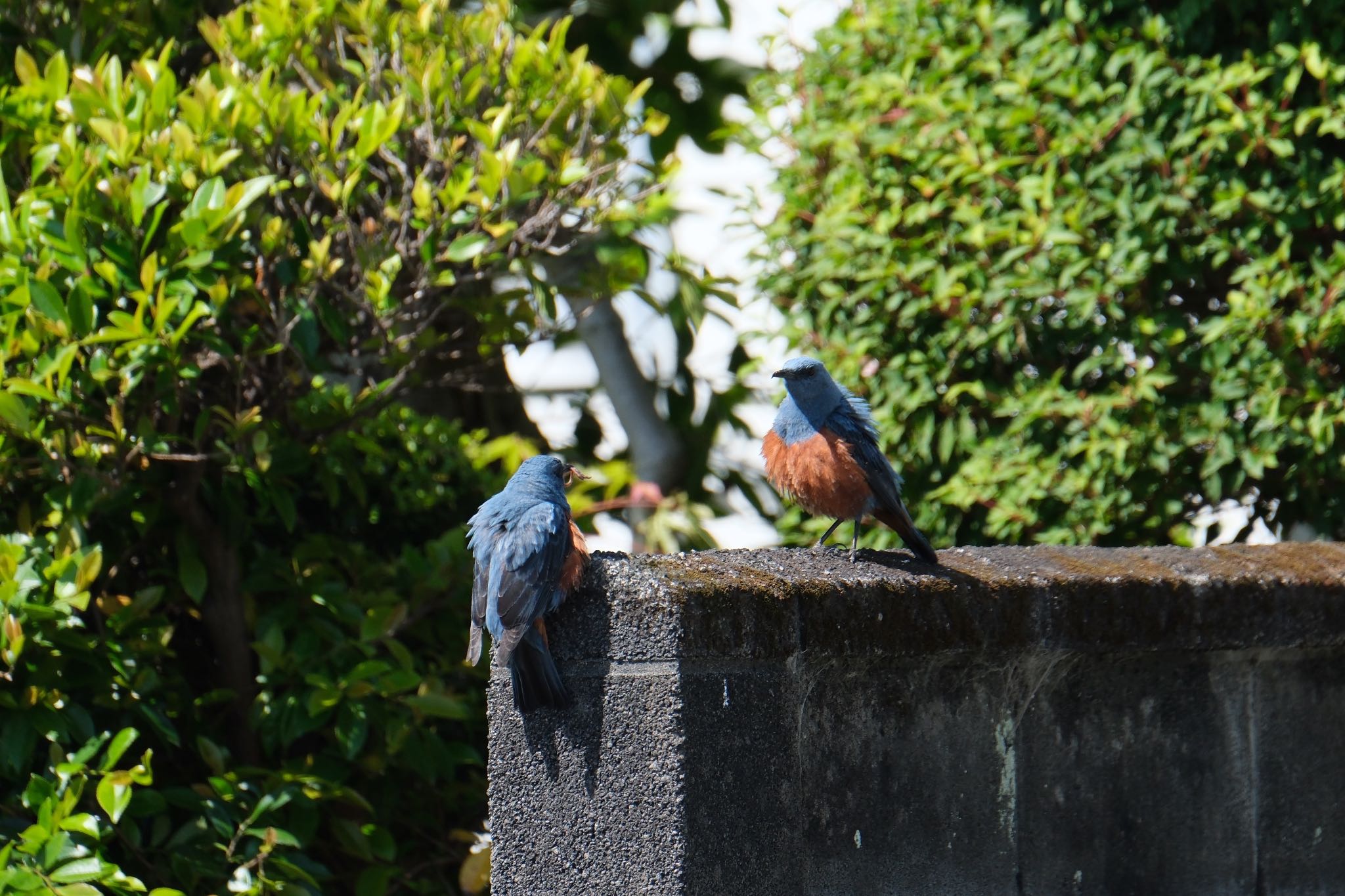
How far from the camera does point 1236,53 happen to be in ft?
13.6

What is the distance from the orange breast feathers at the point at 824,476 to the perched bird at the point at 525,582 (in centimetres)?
71

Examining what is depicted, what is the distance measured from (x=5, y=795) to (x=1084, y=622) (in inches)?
102

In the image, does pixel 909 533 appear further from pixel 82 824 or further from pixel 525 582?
pixel 82 824

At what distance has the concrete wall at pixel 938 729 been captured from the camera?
6.80ft

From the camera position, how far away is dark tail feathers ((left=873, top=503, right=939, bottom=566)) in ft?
8.61

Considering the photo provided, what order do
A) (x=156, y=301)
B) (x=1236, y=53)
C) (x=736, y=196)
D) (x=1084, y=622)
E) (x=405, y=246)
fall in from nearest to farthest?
(x=1084, y=622), (x=156, y=301), (x=405, y=246), (x=1236, y=53), (x=736, y=196)

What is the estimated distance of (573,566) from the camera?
220cm

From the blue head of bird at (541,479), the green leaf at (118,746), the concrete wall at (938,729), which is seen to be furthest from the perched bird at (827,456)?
the green leaf at (118,746)

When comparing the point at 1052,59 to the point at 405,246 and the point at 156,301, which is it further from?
the point at 156,301

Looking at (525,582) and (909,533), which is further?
(909,533)

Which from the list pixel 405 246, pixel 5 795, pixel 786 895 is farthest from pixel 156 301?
pixel 786 895

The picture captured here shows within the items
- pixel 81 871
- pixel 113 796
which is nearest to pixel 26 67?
pixel 113 796

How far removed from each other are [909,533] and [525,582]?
0.88 metres

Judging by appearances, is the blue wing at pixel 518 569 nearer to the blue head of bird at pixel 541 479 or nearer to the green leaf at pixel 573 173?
the blue head of bird at pixel 541 479
